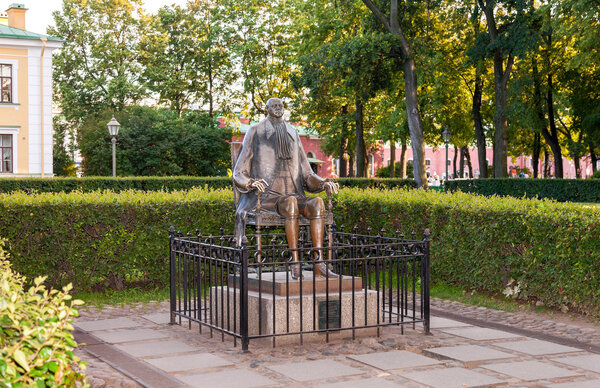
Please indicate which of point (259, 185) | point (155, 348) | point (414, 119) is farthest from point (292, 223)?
point (414, 119)

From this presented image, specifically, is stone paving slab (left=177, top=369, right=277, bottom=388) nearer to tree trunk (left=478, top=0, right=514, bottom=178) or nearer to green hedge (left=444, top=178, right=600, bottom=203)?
green hedge (left=444, top=178, right=600, bottom=203)

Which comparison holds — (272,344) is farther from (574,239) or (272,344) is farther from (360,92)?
(360,92)

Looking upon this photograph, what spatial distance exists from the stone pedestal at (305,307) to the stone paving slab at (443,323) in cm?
90

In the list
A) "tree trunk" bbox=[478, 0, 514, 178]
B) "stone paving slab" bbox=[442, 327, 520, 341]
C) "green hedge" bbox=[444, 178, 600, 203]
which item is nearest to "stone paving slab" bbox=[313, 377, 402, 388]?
"stone paving slab" bbox=[442, 327, 520, 341]

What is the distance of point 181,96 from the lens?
46.1 m

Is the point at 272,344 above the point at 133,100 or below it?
below

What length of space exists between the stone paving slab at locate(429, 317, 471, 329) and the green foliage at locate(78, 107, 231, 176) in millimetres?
31782

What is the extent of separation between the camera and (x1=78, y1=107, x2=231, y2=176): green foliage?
38.6 metres

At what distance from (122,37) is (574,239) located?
41.9 m

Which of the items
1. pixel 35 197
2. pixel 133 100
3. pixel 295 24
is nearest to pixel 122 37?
pixel 133 100

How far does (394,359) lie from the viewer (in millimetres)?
6672

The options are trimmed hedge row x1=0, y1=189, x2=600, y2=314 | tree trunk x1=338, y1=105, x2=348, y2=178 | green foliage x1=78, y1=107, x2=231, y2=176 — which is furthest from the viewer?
tree trunk x1=338, y1=105, x2=348, y2=178

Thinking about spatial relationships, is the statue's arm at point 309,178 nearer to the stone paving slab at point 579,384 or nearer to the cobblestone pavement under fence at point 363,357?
the cobblestone pavement under fence at point 363,357

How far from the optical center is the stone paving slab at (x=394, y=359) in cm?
645
